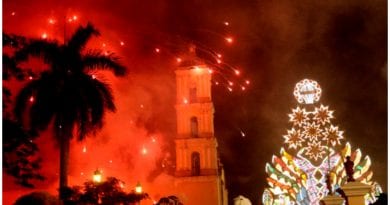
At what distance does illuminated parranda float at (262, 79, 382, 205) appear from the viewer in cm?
4547

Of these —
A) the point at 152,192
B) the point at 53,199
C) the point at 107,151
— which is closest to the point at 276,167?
the point at 152,192

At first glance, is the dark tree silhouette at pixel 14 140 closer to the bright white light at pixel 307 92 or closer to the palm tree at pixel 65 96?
the palm tree at pixel 65 96

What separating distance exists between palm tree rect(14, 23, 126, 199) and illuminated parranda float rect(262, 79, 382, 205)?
2873cm

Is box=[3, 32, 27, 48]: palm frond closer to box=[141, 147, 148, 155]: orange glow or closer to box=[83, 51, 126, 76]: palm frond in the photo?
box=[83, 51, 126, 76]: palm frond

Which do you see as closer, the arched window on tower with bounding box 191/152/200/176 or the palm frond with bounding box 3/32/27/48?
the palm frond with bounding box 3/32/27/48

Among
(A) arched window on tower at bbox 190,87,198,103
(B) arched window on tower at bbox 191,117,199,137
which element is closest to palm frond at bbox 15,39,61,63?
(B) arched window on tower at bbox 191,117,199,137

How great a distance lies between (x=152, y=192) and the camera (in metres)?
41.4

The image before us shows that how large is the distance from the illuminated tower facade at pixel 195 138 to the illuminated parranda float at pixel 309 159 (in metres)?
6.92

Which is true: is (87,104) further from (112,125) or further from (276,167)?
(276,167)

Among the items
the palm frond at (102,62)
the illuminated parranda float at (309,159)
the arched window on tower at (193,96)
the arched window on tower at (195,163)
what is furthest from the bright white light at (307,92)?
the palm frond at (102,62)

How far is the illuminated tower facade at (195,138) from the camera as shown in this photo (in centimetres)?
4109

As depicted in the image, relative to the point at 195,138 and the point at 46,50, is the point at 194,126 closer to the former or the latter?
the point at 195,138

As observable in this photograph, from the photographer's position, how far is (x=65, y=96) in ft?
64.7

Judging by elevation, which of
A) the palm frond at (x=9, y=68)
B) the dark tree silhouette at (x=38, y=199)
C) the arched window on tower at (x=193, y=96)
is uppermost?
the arched window on tower at (x=193, y=96)
